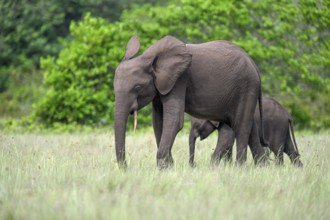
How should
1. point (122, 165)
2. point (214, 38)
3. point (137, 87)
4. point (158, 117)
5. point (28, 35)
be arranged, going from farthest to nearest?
1. point (28, 35)
2. point (214, 38)
3. point (158, 117)
4. point (137, 87)
5. point (122, 165)

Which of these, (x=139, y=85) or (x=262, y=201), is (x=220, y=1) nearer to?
(x=139, y=85)

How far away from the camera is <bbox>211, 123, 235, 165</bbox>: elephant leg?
1049 centimetres

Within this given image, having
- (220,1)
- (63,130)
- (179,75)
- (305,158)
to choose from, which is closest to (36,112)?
(63,130)

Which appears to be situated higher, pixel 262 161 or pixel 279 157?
pixel 262 161

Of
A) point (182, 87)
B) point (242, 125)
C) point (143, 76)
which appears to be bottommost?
point (242, 125)

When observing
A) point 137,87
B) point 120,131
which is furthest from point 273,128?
point 120,131

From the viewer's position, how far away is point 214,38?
20.9 metres

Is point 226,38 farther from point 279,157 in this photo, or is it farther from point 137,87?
point 137,87

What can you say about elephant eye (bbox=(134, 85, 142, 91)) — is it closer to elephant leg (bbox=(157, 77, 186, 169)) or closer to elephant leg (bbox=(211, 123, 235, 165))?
elephant leg (bbox=(157, 77, 186, 169))

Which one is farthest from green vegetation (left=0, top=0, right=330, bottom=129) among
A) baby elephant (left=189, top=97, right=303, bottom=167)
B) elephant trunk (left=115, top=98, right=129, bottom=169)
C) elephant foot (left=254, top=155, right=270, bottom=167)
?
elephant trunk (left=115, top=98, right=129, bottom=169)

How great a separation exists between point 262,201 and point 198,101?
10.5 feet

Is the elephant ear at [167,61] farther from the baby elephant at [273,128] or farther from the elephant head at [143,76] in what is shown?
the baby elephant at [273,128]

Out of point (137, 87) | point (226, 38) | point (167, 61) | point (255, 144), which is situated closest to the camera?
point (137, 87)

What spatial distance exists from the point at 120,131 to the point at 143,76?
31.6 inches
